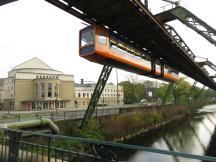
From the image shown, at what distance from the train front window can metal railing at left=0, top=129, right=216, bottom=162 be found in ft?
26.4

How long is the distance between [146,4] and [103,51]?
346 cm

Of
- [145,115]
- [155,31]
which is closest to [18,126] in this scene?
[155,31]

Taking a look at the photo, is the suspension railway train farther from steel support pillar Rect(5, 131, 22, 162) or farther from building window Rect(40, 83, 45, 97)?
building window Rect(40, 83, 45, 97)

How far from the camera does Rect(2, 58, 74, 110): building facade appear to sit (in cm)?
6706

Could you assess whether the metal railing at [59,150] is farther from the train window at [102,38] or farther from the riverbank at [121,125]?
the riverbank at [121,125]

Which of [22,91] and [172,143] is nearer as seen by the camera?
[172,143]

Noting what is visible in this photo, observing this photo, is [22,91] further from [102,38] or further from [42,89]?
[102,38]

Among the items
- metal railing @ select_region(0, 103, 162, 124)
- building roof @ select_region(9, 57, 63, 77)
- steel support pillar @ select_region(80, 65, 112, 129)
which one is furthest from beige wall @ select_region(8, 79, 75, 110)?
steel support pillar @ select_region(80, 65, 112, 129)

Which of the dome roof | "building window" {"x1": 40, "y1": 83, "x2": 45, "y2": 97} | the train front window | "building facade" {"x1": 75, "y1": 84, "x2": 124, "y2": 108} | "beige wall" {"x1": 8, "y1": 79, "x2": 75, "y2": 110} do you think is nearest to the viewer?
the train front window

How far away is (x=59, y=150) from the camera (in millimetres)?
5238

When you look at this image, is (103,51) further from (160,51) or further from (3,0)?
(160,51)

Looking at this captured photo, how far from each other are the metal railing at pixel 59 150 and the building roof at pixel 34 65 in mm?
69307

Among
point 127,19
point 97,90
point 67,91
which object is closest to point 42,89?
point 67,91

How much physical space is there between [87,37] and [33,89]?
58367mm
